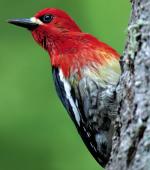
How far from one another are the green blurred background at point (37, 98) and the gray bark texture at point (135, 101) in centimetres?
142

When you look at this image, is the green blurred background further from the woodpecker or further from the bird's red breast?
the woodpecker

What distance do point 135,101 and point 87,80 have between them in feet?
2.81

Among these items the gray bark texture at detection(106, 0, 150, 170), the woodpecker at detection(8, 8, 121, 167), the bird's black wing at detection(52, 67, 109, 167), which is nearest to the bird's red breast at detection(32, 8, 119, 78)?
the woodpecker at detection(8, 8, 121, 167)

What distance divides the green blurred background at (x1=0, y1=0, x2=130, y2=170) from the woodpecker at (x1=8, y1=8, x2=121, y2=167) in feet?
1.89

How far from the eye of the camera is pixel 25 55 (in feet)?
16.6

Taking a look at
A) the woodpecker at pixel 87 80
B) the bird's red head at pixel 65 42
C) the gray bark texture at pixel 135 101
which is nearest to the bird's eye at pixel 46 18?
the bird's red head at pixel 65 42

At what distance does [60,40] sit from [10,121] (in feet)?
3.40

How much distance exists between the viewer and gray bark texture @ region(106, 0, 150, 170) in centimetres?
285

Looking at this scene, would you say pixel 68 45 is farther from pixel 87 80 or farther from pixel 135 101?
pixel 135 101

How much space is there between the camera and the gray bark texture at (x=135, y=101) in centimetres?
285

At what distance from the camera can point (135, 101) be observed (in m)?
2.96

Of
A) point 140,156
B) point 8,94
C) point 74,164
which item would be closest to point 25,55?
point 8,94

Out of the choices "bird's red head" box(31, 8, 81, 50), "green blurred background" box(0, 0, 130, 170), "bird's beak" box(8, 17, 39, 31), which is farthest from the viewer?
"green blurred background" box(0, 0, 130, 170)

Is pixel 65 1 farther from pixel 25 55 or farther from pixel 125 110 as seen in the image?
pixel 125 110
